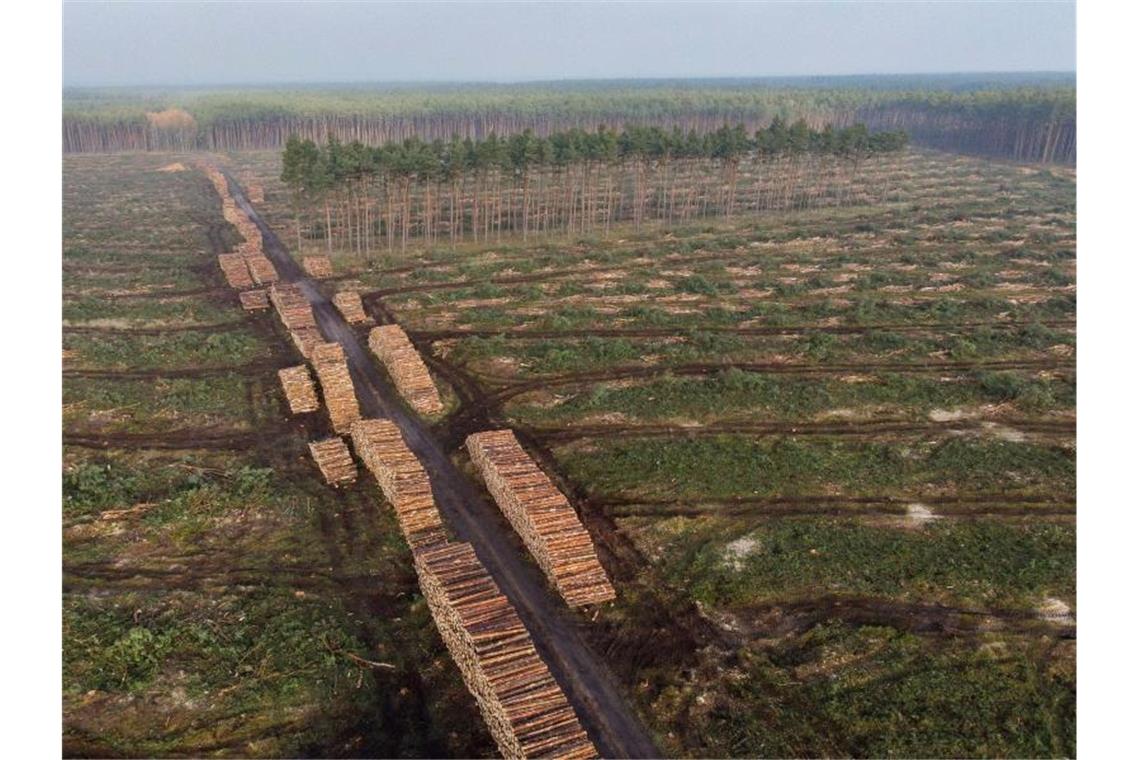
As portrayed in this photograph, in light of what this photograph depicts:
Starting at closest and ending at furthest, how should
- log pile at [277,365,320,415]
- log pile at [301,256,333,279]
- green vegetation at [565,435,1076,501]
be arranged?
1. green vegetation at [565,435,1076,501]
2. log pile at [277,365,320,415]
3. log pile at [301,256,333,279]

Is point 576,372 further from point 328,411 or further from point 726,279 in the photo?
point 726,279

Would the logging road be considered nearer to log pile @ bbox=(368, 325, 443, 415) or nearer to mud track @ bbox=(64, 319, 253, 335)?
log pile @ bbox=(368, 325, 443, 415)

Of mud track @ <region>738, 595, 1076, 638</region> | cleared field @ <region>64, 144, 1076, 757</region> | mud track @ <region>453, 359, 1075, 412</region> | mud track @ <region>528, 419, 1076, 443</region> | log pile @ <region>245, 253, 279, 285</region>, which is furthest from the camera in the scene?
log pile @ <region>245, 253, 279, 285</region>

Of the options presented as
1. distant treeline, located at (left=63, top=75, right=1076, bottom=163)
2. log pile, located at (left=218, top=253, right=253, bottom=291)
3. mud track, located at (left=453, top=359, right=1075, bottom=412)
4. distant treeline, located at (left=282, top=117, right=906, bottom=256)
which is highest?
distant treeline, located at (left=63, top=75, right=1076, bottom=163)

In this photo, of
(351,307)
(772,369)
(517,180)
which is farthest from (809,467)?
(517,180)

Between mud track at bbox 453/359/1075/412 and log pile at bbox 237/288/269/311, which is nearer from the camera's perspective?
mud track at bbox 453/359/1075/412

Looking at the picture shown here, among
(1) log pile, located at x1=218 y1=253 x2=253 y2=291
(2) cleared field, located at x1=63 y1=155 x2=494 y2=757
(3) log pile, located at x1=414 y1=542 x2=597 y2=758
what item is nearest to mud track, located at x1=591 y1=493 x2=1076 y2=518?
(3) log pile, located at x1=414 y1=542 x2=597 y2=758
